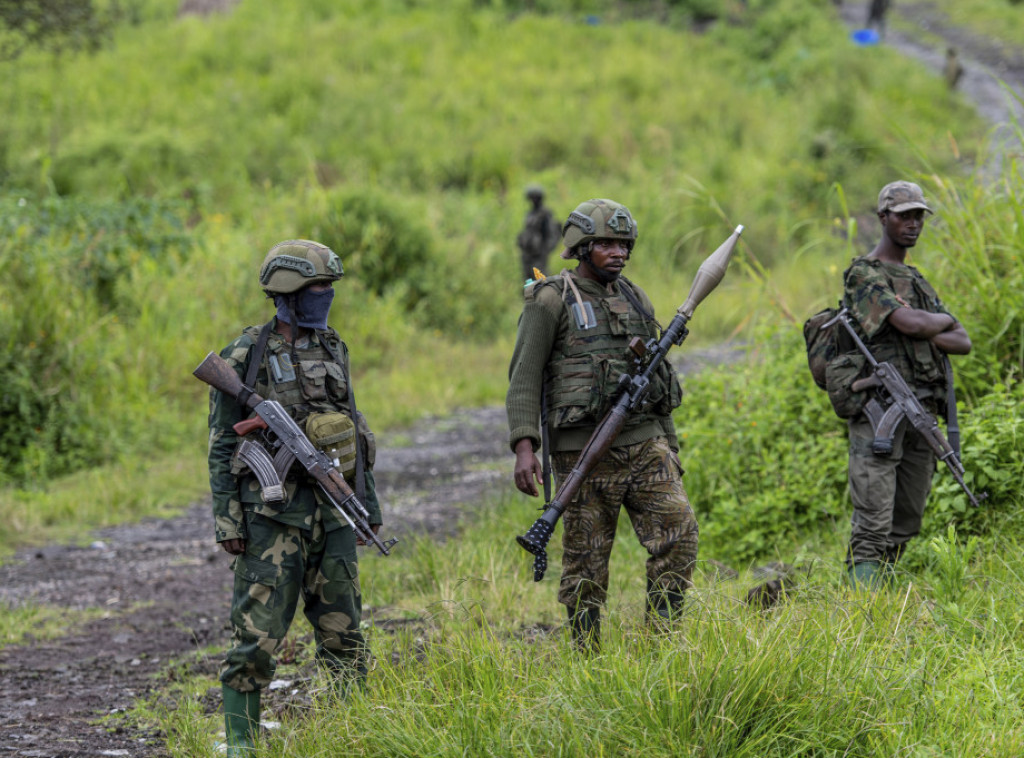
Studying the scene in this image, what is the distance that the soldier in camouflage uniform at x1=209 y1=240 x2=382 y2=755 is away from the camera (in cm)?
347

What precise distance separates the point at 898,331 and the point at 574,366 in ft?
4.82

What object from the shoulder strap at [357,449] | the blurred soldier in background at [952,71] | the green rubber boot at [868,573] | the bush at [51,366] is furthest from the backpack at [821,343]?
the blurred soldier in background at [952,71]

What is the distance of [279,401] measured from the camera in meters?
3.58

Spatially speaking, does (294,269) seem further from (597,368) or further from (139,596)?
(139,596)

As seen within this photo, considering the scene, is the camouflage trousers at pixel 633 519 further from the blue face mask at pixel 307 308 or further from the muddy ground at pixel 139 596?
the muddy ground at pixel 139 596

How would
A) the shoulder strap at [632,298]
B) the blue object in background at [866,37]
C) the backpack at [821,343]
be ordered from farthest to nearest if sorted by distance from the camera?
the blue object in background at [866,37]
the backpack at [821,343]
the shoulder strap at [632,298]

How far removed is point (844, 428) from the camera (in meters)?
5.84

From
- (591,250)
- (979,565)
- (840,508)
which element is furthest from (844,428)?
(591,250)

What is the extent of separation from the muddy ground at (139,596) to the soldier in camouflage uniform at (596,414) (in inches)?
57.9

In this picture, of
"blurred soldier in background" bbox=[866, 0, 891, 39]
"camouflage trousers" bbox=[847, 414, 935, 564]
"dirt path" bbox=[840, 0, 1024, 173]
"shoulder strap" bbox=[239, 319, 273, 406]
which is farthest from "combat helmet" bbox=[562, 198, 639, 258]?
"blurred soldier in background" bbox=[866, 0, 891, 39]

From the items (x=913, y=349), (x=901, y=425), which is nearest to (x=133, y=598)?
(x=901, y=425)

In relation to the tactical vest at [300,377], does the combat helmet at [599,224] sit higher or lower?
higher

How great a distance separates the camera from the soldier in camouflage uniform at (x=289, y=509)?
3471 mm

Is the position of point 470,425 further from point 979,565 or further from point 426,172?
point 426,172
